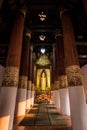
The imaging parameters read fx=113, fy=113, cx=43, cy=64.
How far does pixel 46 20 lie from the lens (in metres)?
10.6

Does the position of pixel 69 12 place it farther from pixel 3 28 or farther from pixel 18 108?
pixel 18 108

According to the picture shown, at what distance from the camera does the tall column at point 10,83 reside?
4.47 metres

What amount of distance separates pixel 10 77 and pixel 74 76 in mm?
2885

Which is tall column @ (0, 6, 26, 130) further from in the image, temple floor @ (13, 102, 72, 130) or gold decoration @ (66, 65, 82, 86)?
gold decoration @ (66, 65, 82, 86)

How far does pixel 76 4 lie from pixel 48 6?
2546mm

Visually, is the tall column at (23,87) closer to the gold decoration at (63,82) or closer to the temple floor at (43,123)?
the temple floor at (43,123)

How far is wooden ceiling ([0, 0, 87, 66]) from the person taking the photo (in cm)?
698

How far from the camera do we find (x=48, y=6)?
28.2 feet

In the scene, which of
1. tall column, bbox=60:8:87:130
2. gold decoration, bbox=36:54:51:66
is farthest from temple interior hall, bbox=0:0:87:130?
gold decoration, bbox=36:54:51:66

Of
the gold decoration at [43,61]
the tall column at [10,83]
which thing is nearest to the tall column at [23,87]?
the tall column at [10,83]

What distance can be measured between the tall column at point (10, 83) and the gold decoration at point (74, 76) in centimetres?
247

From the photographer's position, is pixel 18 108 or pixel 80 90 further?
pixel 18 108

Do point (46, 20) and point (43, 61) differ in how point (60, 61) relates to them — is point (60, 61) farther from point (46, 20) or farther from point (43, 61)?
point (43, 61)

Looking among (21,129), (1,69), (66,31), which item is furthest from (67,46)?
(1,69)
